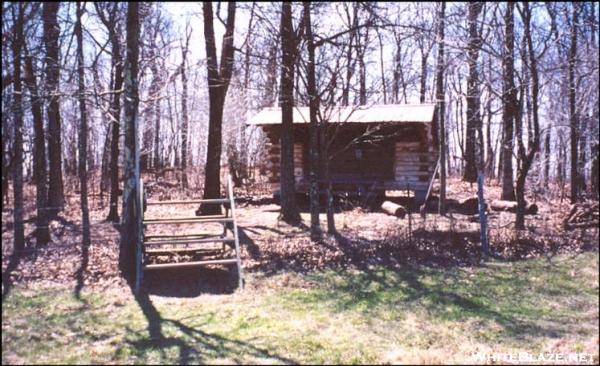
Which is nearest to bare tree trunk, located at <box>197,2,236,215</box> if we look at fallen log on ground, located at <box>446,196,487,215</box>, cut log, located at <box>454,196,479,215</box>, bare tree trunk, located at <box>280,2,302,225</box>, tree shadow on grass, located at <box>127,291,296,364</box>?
bare tree trunk, located at <box>280,2,302,225</box>

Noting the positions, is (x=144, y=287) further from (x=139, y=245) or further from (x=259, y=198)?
(x=259, y=198)

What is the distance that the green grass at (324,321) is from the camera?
4.79m

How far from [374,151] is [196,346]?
14.0 metres

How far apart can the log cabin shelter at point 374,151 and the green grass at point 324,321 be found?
9.44m

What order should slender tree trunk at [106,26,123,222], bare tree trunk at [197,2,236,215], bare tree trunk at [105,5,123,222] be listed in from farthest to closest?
1. bare tree trunk at [197,2,236,215]
2. slender tree trunk at [106,26,123,222]
3. bare tree trunk at [105,5,123,222]

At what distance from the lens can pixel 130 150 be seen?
7.84 meters

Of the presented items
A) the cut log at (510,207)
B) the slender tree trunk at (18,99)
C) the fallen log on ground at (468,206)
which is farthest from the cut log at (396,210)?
the slender tree trunk at (18,99)

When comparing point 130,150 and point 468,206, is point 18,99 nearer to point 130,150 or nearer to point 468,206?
point 130,150

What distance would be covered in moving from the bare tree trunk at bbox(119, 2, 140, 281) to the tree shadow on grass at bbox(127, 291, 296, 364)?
2443 mm

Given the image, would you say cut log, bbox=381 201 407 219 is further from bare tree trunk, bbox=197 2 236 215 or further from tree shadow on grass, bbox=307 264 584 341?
tree shadow on grass, bbox=307 264 584 341

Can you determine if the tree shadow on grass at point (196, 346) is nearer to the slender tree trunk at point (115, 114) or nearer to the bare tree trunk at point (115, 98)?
the bare tree trunk at point (115, 98)

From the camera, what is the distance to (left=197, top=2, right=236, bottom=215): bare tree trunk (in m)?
13.3

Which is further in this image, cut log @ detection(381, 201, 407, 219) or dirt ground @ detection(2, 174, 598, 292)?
cut log @ detection(381, 201, 407, 219)

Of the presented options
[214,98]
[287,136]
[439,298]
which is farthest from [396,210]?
[439,298]
